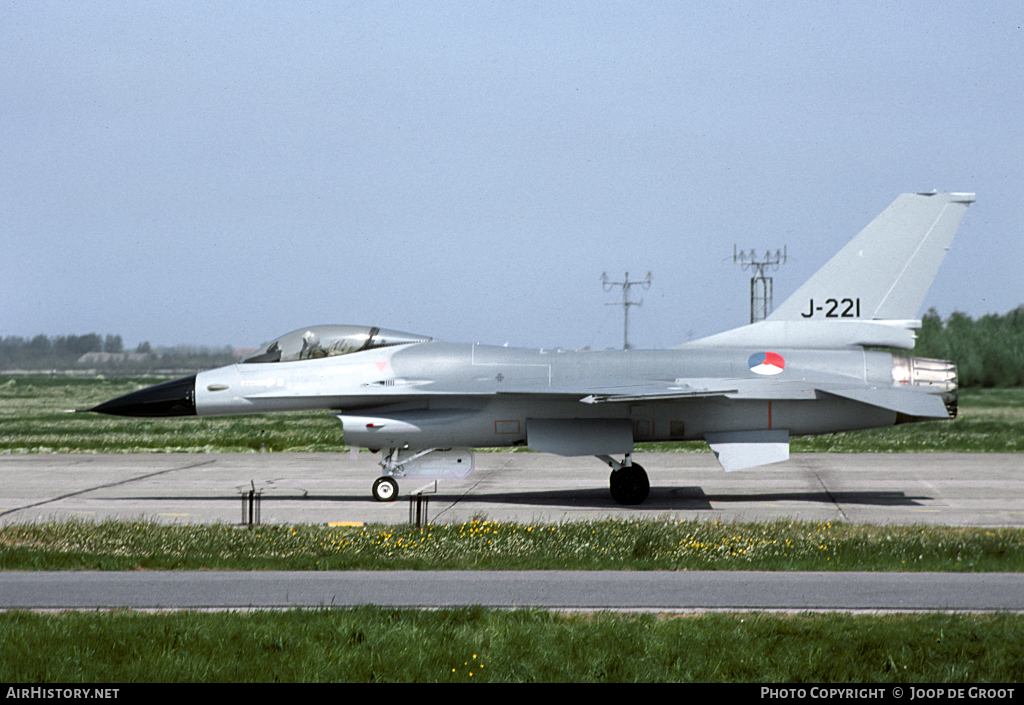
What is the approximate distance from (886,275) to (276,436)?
24.6 m

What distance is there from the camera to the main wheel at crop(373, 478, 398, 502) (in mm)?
17609

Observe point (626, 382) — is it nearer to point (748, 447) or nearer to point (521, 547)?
point (748, 447)

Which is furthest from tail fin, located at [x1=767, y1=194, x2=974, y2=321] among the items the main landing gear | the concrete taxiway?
the main landing gear

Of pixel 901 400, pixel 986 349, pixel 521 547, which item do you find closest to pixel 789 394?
pixel 901 400

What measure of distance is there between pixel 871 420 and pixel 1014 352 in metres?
59.3

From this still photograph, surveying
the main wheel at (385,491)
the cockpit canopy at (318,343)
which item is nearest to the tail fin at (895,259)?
the cockpit canopy at (318,343)

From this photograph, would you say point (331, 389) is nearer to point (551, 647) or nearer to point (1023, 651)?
point (551, 647)

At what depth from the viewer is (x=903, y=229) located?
17750 mm

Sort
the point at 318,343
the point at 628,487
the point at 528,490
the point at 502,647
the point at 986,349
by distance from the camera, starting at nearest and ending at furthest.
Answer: the point at 502,647 < the point at 628,487 < the point at 318,343 < the point at 528,490 < the point at 986,349

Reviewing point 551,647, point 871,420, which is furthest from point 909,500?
point 551,647

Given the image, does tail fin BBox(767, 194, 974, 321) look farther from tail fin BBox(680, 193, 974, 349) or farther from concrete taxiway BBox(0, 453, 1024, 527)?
concrete taxiway BBox(0, 453, 1024, 527)

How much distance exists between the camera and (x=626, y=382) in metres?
17.3

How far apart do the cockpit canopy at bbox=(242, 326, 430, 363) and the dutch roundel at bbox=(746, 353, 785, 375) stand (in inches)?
251

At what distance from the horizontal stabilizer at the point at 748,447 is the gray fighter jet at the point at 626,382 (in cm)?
2
